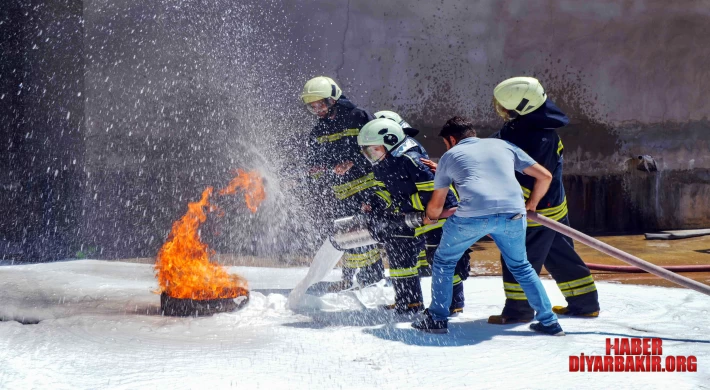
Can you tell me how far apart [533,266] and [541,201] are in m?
0.51

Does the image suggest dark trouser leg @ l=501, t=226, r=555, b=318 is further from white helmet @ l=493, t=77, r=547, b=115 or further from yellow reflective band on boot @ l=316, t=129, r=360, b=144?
yellow reflective band on boot @ l=316, t=129, r=360, b=144

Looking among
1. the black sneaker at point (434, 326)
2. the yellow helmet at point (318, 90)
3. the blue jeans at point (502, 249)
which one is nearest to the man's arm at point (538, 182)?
the blue jeans at point (502, 249)

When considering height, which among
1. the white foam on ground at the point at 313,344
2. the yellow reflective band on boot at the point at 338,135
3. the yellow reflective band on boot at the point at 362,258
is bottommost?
the white foam on ground at the point at 313,344

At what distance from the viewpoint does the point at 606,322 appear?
5332mm

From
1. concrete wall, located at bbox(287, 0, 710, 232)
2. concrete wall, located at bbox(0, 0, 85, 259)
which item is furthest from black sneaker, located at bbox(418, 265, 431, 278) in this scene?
concrete wall, located at bbox(0, 0, 85, 259)

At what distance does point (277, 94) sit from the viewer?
31.7 feet

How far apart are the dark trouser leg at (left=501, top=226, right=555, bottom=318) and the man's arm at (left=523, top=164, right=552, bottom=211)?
37 cm

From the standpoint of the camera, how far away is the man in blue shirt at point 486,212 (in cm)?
480

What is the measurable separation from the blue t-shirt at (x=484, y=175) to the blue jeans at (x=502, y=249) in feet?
0.25

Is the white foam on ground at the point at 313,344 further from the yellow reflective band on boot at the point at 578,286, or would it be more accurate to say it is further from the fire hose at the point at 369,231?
the fire hose at the point at 369,231

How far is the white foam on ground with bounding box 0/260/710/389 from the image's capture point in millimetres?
3922

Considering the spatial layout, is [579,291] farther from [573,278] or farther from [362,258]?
[362,258]

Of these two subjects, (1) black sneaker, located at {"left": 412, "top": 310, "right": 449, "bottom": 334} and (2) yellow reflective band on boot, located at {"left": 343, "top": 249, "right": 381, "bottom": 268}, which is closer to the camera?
(1) black sneaker, located at {"left": 412, "top": 310, "right": 449, "bottom": 334}

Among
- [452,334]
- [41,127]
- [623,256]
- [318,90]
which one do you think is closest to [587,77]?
[318,90]
